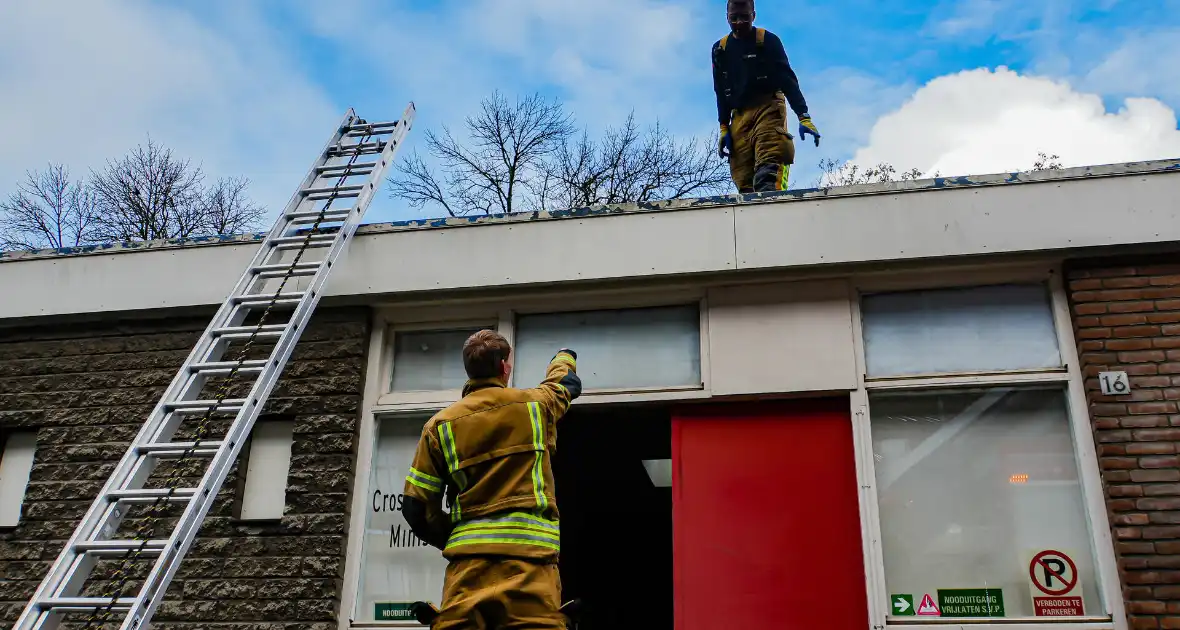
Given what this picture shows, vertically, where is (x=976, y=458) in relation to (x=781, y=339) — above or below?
below

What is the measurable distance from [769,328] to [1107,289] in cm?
190

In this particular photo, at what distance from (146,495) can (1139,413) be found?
506 cm

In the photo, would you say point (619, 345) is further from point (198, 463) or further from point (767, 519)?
point (198, 463)

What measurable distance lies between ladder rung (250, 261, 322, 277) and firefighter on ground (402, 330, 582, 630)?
2054mm

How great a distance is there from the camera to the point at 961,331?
552 centimetres

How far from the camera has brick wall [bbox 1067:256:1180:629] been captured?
473 centimetres

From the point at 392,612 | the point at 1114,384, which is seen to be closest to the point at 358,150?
the point at 392,612

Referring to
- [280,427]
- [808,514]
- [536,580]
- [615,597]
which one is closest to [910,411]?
[808,514]

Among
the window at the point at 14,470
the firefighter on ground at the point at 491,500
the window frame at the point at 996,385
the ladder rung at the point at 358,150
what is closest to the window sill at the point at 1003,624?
the window frame at the point at 996,385

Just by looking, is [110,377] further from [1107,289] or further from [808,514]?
[1107,289]

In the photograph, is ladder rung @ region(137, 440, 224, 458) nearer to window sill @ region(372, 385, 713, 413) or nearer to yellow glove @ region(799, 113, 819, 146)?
window sill @ region(372, 385, 713, 413)

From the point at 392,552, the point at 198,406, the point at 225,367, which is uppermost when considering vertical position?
the point at 225,367

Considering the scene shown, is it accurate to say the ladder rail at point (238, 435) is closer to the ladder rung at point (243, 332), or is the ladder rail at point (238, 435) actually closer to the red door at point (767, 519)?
the ladder rung at point (243, 332)

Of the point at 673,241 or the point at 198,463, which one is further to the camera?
the point at 198,463
